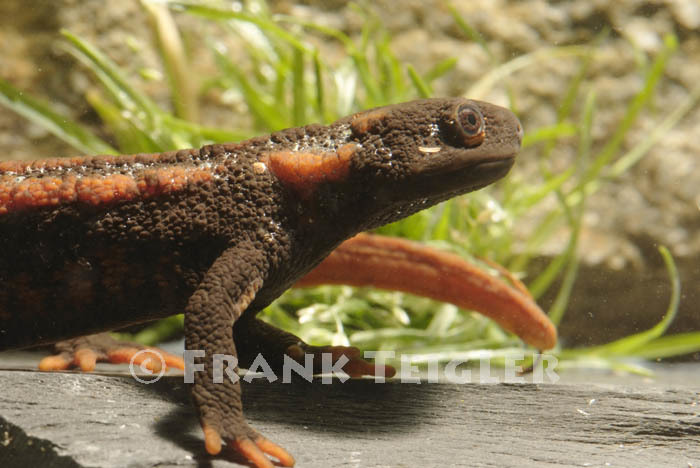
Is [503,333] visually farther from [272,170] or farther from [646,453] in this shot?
[272,170]

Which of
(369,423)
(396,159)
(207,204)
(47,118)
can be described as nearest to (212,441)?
(369,423)

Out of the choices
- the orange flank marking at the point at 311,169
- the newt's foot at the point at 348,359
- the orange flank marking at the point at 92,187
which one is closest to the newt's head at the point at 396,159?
the orange flank marking at the point at 311,169

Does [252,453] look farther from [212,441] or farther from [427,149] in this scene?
[427,149]

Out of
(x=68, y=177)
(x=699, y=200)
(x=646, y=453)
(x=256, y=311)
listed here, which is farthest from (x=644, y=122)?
(x=68, y=177)

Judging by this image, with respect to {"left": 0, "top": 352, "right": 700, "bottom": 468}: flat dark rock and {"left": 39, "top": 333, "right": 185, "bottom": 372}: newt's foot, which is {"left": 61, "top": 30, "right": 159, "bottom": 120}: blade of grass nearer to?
{"left": 39, "top": 333, "right": 185, "bottom": 372}: newt's foot

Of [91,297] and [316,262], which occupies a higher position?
[316,262]

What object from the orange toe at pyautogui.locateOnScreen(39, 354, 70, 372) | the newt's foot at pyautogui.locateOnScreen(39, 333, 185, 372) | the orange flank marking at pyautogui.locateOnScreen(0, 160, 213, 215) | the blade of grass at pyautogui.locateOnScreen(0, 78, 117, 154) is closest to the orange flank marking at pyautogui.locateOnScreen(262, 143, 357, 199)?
the orange flank marking at pyautogui.locateOnScreen(0, 160, 213, 215)
